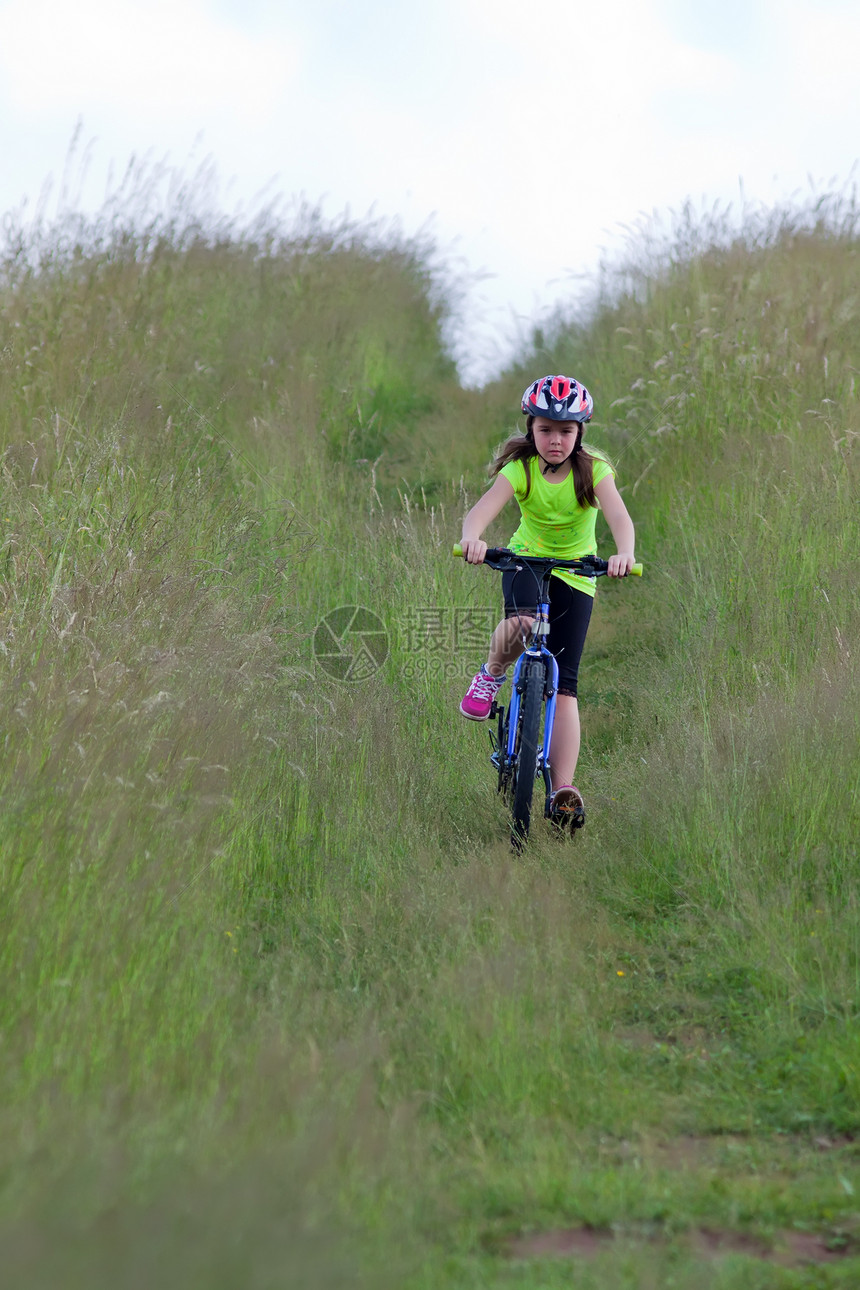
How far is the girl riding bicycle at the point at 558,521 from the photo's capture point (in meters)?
4.92

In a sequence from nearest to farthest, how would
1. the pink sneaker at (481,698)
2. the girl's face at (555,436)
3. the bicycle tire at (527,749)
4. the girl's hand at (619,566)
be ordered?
the girl's hand at (619,566) → the bicycle tire at (527,749) → the girl's face at (555,436) → the pink sneaker at (481,698)

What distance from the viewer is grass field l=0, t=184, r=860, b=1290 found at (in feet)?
8.04

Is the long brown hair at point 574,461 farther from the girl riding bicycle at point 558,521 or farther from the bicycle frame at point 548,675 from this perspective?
the bicycle frame at point 548,675

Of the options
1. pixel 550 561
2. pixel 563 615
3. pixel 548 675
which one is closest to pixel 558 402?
pixel 550 561

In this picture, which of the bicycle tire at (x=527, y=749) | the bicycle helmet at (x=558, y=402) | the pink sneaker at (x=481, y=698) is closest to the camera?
the bicycle tire at (x=527, y=749)

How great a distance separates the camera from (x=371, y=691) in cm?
605

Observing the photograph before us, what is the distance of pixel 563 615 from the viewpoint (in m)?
5.21

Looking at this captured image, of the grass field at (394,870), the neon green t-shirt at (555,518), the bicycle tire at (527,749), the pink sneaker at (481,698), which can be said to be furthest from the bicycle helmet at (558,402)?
the grass field at (394,870)

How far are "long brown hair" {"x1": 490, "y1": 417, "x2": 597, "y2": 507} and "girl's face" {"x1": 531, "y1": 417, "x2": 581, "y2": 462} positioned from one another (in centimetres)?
7

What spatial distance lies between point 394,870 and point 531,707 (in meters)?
0.90

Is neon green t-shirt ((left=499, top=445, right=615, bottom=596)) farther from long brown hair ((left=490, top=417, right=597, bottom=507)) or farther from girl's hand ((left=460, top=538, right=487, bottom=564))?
girl's hand ((left=460, top=538, right=487, bottom=564))

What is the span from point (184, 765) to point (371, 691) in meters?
2.16

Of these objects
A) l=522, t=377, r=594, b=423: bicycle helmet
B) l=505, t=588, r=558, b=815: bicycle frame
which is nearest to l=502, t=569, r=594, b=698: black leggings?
l=505, t=588, r=558, b=815: bicycle frame

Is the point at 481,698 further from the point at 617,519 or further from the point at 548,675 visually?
the point at 617,519
